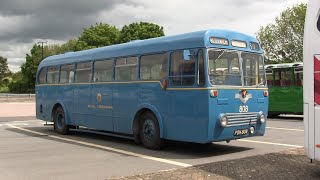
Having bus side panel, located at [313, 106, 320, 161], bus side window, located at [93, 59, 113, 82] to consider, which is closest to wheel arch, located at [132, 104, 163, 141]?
bus side window, located at [93, 59, 113, 82]

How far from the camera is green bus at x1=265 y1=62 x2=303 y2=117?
912 inches

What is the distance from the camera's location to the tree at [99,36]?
80.6 m

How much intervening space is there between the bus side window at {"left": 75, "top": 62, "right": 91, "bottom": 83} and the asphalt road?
6.55 ft

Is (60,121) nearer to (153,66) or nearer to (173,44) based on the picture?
(153,66)

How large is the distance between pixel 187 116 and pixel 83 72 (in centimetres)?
574

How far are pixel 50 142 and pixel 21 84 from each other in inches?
3831

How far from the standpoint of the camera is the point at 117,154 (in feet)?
37.8

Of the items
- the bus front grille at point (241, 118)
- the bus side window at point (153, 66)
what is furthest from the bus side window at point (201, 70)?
the bus side window at point (153, 66)

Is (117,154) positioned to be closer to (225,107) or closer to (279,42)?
(225,107)

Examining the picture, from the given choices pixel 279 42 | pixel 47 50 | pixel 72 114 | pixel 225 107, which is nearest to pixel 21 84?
pixel 47 50

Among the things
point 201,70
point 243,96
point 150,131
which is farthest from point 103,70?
point 243,96

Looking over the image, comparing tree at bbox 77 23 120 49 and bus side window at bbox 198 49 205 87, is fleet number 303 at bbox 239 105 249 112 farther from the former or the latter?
tree at bbox 77 23 120 49

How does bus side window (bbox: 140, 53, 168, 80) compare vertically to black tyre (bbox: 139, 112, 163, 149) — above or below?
above

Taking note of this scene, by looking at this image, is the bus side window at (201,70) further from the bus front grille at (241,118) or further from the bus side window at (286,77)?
the bus side window at (286,77)
